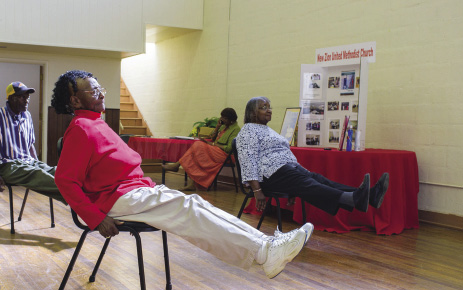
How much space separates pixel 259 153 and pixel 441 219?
2252 mm

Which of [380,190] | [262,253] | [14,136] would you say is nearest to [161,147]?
[14,136]

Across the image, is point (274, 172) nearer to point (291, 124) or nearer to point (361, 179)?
→ point (361, 179)

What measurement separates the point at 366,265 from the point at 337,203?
47cm

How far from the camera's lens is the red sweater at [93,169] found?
234 cm

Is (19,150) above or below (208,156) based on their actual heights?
above

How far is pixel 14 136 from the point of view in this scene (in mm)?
4398

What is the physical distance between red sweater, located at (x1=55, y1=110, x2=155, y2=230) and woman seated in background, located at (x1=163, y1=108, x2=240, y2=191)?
477 cm

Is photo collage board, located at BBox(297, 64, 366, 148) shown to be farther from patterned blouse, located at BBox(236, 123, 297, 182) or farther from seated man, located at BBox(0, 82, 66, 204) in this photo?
seated man, located at BBox(0, 82, 66, 204)

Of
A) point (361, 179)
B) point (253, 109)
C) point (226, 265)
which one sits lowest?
point (226, 265)

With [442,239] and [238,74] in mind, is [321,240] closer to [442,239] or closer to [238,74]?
[442,239]

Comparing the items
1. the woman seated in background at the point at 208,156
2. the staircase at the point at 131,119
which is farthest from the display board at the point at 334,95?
the staircase at the point at 131,119

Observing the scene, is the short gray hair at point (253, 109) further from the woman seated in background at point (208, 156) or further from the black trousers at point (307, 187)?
the woman seated in background at point (208, 156)

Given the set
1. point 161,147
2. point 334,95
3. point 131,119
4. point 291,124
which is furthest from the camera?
point 131,119

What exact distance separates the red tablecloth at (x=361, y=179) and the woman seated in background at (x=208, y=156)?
2492 millimetres
